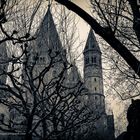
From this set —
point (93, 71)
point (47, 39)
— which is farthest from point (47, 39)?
point (93, 71)

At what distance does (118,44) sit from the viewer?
22.0ft

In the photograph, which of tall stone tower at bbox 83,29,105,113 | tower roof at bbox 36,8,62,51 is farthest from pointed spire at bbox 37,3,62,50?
tall stone tower at bbox 83,29,105,113

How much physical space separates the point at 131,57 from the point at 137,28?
74 centimetres

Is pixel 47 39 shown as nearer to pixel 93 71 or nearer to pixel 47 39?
pixel 47 39

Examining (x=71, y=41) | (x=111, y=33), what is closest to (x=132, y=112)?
(x=111, y=33)

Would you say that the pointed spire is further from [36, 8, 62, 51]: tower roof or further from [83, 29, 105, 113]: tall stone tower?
[83, 29, 105, 113]: tall stone tower

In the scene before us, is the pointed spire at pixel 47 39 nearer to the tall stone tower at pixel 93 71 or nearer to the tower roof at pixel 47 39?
the tower roof at pixel 47 39

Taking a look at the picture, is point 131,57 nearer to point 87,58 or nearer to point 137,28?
point 137,28

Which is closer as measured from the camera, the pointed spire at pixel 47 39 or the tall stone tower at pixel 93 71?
the pointed spire at pixel 47 39

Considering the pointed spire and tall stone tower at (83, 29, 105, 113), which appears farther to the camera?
tall stone tower at (83, 29, 105, 113)

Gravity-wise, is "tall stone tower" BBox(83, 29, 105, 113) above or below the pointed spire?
above

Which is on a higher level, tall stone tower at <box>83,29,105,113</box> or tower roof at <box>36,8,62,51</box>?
tall stone tower at <box>83,29,105,113</box>

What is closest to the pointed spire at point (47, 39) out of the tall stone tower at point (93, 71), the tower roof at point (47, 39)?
the tower roof at point (47, 39)

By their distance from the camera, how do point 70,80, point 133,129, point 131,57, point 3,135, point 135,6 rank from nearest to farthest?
point 133,129, point 131,57, point 135,6, point 70,80, point 3,135
